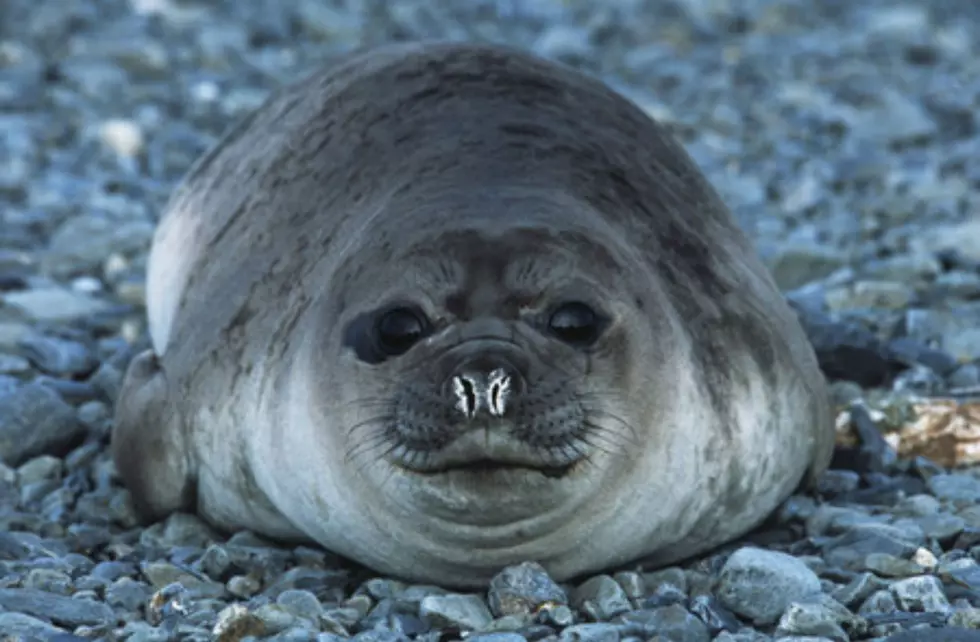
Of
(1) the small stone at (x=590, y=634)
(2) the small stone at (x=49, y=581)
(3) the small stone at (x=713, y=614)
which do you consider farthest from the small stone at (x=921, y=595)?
(2) the small stone at (x=49, y=581)

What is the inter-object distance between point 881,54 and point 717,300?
26.4ft

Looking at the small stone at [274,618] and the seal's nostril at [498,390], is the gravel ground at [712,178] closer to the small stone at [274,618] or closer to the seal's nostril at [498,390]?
the small stone at [274,618]

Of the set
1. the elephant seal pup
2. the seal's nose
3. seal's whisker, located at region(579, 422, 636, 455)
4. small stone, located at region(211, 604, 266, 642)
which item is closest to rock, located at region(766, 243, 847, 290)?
the elephant seal pup

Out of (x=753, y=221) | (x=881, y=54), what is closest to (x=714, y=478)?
(x=753, y=221)

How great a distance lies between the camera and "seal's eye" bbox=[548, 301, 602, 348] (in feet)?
14.2

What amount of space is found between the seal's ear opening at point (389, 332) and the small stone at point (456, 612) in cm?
53

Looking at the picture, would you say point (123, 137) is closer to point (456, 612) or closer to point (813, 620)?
point (456, 612)

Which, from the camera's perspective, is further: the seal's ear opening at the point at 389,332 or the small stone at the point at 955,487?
the small stone at the point at 955,487

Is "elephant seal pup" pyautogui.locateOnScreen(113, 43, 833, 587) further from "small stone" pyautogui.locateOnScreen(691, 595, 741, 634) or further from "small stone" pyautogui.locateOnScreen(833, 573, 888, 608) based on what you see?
"small stone" pyautogui.locateOnScreen(833, 573, 888, 608)

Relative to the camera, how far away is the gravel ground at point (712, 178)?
14.4 ft

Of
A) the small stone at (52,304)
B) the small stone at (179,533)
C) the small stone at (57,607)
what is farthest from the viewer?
the small stone at (52,304)

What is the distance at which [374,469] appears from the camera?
4.33 meters

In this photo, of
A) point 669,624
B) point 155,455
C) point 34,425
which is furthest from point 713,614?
point 34,425

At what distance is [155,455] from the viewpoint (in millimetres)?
5230
